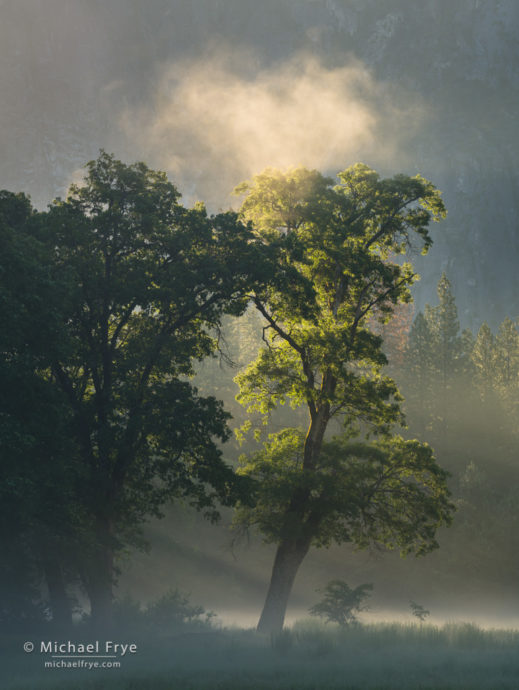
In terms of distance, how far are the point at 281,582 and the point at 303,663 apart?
650cm

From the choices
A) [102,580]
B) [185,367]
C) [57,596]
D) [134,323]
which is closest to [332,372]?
[185,367]

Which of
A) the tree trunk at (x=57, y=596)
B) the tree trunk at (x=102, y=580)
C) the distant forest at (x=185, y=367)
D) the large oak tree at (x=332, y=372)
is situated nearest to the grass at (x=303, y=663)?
the tree trunk at (x=102, y=580)

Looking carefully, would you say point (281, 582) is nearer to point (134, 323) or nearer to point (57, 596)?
point (57, 596)

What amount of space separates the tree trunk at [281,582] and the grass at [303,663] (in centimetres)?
111

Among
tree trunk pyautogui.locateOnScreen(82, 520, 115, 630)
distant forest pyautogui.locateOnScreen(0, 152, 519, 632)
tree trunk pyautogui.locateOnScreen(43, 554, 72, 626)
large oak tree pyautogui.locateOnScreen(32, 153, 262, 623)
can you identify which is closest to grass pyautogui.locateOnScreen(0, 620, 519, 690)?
tree trunk pyautogui.locateOnScreen(82, 520, 115, 630)

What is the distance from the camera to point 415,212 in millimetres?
21359

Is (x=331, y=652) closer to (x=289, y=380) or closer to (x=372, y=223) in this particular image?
(x=289, y=380)

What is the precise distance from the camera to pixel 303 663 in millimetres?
13688

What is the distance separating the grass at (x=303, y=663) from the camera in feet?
38.4

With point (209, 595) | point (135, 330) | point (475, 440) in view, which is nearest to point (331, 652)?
point (135, 330)

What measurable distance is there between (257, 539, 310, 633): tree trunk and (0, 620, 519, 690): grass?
3.63 feet

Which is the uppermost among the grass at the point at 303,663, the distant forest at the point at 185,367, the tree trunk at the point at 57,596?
the distant forest at the point at 185,367

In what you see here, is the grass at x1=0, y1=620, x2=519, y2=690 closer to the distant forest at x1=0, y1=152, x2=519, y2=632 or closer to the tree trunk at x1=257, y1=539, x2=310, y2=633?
the tree trunk at x1=257, y1=539, x2=310, y2=633

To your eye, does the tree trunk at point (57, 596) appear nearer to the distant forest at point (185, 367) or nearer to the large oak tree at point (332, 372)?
the distant forest at point (185, 367)
